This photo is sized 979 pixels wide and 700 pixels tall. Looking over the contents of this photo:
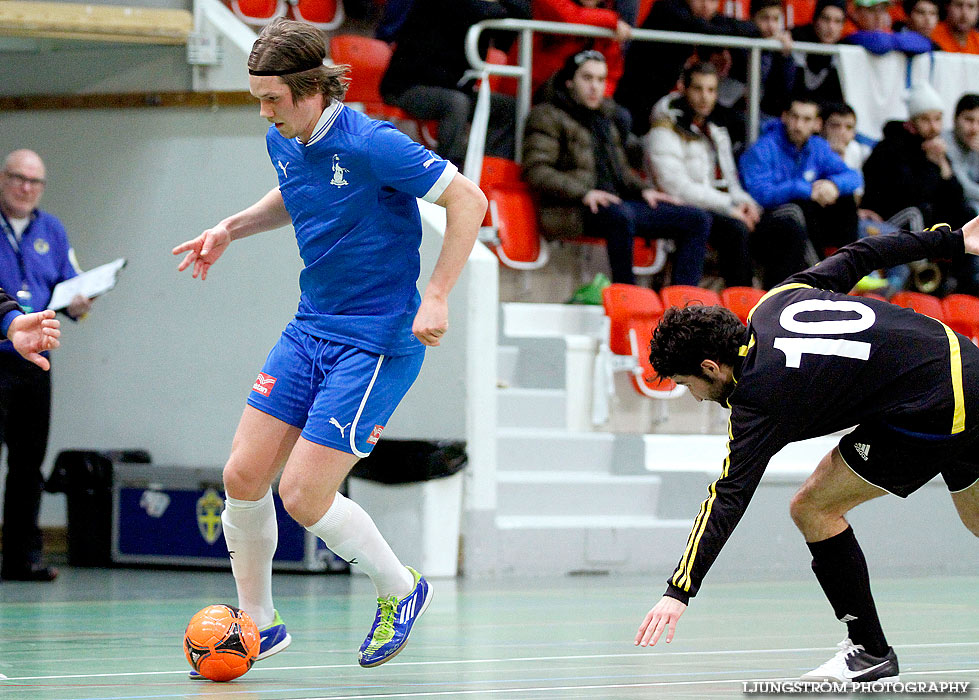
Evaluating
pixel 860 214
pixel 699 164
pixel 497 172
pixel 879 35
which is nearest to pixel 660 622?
pixel 497 172

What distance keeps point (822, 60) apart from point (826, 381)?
766cm

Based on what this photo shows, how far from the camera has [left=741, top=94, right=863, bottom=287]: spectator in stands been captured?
9.59 m

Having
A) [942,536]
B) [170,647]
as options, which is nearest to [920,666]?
[170,647]

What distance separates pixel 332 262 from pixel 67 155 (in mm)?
5376

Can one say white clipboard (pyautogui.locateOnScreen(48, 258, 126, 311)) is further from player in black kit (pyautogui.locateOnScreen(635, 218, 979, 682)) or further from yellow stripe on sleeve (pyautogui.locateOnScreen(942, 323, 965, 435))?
yellow stripe on sleeve (pyautogui.locateOnScreen(942, 323, 965, 435))

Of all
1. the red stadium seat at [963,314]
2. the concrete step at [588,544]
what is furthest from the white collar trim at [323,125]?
the red stadium seat at [963,314]

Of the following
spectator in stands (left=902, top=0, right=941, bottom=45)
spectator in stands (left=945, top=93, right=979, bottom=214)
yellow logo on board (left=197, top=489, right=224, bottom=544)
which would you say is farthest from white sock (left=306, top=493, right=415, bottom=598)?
spectator in stands (left=902, top=0, right=941, bottom=45)

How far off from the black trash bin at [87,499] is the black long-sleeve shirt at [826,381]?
544 centimetres

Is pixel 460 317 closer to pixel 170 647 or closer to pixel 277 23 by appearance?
pixel 170 647

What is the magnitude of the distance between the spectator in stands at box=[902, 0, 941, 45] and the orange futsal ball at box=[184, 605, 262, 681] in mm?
9078

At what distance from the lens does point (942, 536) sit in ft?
29.8

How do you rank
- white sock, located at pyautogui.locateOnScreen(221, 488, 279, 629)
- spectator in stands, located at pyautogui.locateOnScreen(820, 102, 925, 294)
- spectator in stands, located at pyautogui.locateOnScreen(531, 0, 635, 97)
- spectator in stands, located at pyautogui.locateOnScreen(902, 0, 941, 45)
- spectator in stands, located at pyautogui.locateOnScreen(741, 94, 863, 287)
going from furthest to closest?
spectator in stands, located at pyautogui.locateOnScreen(902, 0, 941, 45)
spectator in stands, located at pyautogui.locateOnScreen(820, 102, 925, 294)
spectator in stands, located at pyautogui.locateOnScreen(741, 94, 863, 287)
spectator in stands, located at pyautogui.locateOnScreen(531, 0, 635, 97)
white sock, located at pyautogui.locateOnScreen(221, 488, 279, 629)

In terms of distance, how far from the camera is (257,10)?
9.40m

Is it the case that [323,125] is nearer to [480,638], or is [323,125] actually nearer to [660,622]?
[660,622]
